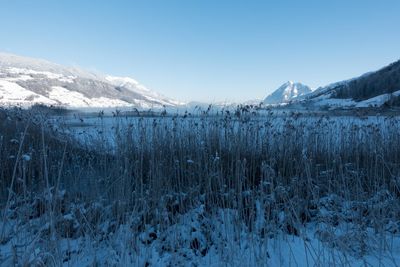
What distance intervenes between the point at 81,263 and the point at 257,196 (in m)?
2.10

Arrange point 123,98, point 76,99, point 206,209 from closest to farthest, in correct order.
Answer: point 206,209 < point 76,99 < point 123,98

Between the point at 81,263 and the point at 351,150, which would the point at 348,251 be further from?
the point at 351,150

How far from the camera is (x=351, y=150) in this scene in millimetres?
4867

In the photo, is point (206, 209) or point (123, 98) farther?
point (123, 98)

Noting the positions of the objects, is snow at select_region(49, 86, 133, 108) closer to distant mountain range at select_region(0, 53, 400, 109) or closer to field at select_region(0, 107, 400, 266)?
distant mountain range at select_region(0, 53, 400, 109)

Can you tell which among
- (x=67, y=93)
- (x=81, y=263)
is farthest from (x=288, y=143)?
(x=67, y=93)

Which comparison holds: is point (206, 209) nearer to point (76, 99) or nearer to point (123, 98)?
point (76, 99)

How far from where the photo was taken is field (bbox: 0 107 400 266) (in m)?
2.42

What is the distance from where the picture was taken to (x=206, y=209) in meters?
3.44

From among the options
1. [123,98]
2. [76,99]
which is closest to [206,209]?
[76,99]

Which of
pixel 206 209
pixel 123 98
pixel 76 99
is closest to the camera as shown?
pixel 206 209

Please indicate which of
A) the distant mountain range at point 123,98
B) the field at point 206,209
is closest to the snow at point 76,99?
the distant mountain range at point 123,98

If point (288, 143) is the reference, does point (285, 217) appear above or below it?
below

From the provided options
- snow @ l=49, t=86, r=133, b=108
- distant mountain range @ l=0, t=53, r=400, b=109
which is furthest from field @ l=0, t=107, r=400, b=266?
snow @ l=49, t=86, r=133, b=108
